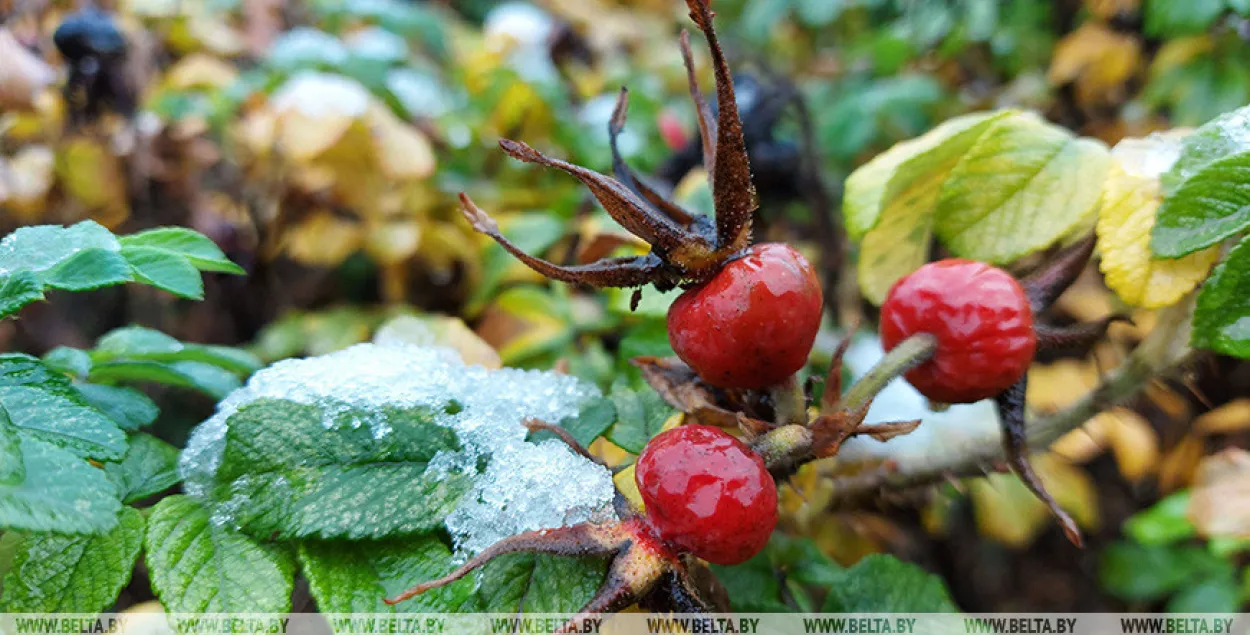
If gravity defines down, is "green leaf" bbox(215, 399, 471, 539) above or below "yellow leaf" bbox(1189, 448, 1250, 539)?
above

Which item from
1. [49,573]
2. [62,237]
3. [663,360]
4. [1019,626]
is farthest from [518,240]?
[1019,626]

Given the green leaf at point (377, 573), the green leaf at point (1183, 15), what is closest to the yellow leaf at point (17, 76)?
the green leaf at point (377, 573)

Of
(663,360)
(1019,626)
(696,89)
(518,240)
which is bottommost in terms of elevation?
(1019,626)

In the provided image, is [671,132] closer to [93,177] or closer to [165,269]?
[93,177]

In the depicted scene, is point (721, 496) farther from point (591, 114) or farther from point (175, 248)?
point (591, 114)

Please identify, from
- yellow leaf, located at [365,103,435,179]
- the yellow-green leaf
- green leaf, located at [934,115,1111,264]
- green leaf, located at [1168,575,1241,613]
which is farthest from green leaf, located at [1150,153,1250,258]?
green leaf, located at [1168,575,1241,613]

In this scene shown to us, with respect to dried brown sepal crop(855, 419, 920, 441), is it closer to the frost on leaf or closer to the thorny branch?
the frost on leaf
